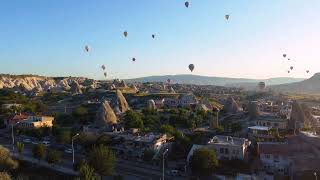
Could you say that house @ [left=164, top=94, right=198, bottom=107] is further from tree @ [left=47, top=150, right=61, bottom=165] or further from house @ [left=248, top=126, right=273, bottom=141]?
tree @ [left=47, top=150, right=61, bottom=165]

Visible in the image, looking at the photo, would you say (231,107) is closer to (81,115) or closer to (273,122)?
(273,122)

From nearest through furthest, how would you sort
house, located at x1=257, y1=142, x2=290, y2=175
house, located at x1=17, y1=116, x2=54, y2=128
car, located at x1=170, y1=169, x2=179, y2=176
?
house, located at x1=257, y1=142, x2=290, y2=175
car, located at x1=170, y1=169, x2=179, y2=176
house, located at x1=17, y1=116, x2=54, y2=128

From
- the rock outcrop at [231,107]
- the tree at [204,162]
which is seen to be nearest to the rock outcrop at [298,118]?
the tree at [204,162]

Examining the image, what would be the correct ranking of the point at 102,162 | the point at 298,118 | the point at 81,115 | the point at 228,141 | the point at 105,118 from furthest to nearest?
the point at 81,115 → the point at 105,118 → the point at 298,118 → the point at 228,141 → the point at 102,162

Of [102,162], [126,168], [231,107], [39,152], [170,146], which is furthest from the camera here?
[231,107]

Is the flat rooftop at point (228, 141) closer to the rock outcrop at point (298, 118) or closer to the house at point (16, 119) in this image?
the rock outcrop at point (298, 118)

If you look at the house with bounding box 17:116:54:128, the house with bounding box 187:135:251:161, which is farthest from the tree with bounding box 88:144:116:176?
the house with bounding box 17:116:54:128

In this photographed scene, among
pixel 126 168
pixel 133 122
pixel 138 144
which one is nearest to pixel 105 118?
pixel 133 122

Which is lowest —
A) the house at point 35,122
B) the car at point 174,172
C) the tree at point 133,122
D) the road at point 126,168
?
the road at point 126,168

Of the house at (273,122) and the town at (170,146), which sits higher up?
the house at (273,122)
